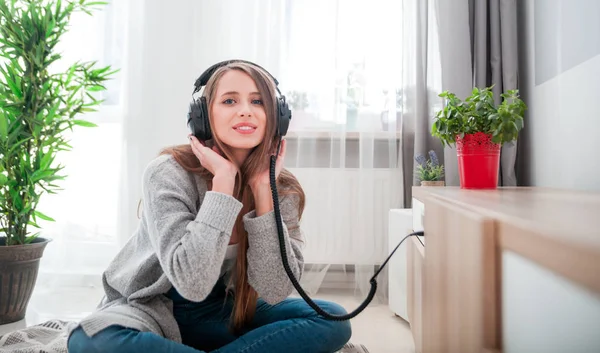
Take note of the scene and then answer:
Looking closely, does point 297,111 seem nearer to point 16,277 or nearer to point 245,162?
point 245,162

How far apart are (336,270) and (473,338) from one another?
1.69 metres

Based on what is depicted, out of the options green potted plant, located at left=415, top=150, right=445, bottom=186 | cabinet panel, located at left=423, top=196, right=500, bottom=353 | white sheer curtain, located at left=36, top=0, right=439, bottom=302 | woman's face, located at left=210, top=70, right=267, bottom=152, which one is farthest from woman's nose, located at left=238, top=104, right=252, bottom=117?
white sheer curtain, located at left=36, top=0, right=439, bottom=302

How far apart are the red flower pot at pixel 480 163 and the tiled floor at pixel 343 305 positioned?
0.62 m

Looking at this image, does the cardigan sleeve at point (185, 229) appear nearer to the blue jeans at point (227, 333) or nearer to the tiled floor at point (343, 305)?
the blue jeans at point (227, 333)

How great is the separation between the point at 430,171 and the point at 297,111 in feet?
2.44

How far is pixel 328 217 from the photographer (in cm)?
216

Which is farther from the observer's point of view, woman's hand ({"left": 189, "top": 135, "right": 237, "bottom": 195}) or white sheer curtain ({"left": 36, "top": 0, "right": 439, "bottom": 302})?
white sheer curtain ({"left": 36, "top": 0, "right": 439, "bottom": 302})

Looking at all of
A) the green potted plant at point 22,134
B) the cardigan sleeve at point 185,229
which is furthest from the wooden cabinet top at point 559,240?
the green potted plant at point 22,134

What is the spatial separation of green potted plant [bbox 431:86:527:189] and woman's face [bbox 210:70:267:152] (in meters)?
0.58

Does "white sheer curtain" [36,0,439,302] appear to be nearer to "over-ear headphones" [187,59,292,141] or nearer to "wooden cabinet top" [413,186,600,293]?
"over-ear headphones" [187,59,292,141]

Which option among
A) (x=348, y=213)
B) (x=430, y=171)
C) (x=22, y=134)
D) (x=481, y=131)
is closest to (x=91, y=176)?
(x=22, y=134)

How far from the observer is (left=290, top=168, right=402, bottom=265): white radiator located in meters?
2.13

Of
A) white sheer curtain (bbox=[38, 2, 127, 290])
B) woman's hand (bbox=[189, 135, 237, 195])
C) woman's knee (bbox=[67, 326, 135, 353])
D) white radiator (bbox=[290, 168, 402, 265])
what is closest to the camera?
woman's knee (bbox=[67, 326, 135, 353])

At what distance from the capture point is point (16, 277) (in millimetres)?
1778
